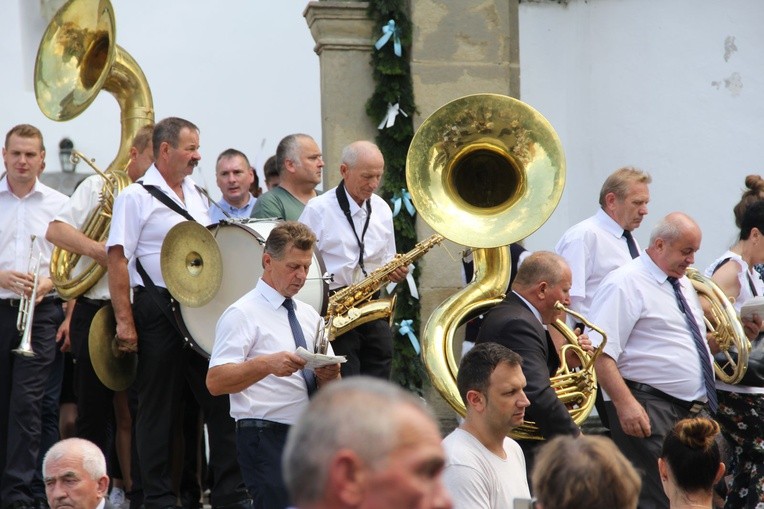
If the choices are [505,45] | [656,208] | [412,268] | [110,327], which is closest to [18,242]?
[110,327]

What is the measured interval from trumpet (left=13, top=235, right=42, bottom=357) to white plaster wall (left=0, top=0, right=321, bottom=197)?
9.82 ft

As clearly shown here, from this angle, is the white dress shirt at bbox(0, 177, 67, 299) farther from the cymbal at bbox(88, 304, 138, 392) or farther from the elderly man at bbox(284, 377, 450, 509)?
the elderly man at bbox(284, 377, 450, 509)

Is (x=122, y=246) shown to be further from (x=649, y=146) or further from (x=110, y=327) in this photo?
(x=649, y=146)

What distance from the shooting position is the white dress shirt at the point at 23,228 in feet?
26.7

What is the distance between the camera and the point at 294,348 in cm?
615

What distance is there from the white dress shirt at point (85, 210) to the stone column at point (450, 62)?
2294 millimetres

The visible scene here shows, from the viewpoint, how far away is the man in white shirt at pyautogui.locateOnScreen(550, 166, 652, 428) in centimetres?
808

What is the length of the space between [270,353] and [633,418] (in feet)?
6.97

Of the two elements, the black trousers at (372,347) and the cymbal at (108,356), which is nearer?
the cymbal at (108,356)

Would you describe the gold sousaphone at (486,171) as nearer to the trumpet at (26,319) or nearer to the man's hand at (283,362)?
the man's hand at (283,362)

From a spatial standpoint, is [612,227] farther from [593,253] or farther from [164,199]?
[164,199]

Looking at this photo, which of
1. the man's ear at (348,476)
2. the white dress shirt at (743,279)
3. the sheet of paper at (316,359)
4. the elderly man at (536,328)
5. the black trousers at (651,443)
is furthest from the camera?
the white dress shirt at (743,279)

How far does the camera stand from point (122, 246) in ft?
24.0

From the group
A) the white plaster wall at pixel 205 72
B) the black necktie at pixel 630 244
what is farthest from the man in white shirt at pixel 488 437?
the white plaster wall at pixel 205 72
